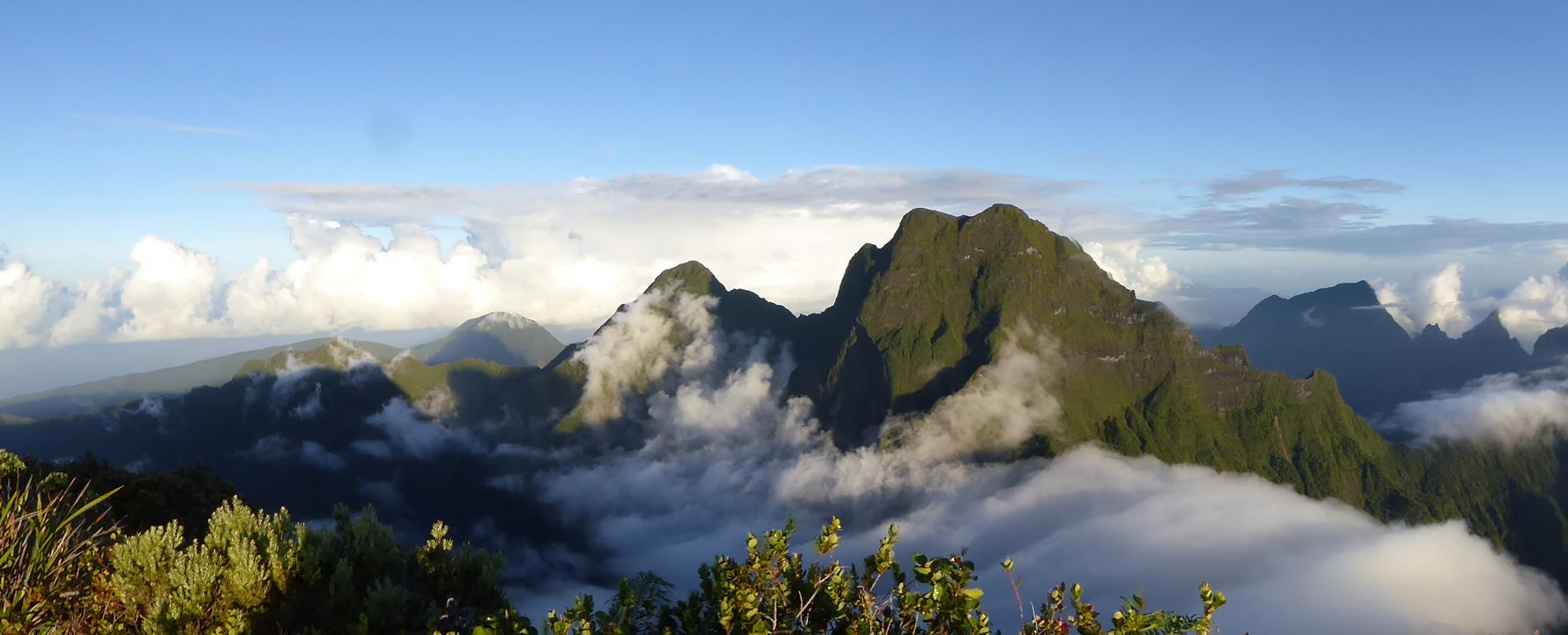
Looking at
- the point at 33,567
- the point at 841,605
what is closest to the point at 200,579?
the point at 33,567

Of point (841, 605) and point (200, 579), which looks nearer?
point (841, 605)

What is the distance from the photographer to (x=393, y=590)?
16.2 m

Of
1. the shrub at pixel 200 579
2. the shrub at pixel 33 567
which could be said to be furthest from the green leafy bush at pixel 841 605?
the shrub at pixel 200 579

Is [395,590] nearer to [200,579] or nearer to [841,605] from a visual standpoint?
Answer: [200,579]

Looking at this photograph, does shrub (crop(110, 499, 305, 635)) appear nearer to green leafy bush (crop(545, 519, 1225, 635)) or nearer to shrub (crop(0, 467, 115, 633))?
shrub (crop(0, 467, 115, 633))

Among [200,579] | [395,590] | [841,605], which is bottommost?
[395,590]

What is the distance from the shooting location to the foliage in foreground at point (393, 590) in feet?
28.5

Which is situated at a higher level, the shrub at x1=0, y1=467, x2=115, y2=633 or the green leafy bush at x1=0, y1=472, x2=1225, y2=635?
the shrub at x1=0, y1=467, x2=115, y2=633

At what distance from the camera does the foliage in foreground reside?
8.70 m

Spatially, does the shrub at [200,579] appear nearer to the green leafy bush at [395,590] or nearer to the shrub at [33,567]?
the green leafy bush at [395,590]

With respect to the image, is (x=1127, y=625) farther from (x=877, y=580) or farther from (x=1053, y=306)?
(x=1053, y=306)

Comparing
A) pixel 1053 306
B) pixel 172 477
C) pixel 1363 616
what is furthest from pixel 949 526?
pixel 172 477

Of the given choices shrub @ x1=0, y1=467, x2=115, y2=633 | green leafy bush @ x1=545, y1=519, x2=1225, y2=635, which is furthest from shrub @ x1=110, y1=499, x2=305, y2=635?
green leafy bush @ x1=545, y1=519, x2=1225, y2=635

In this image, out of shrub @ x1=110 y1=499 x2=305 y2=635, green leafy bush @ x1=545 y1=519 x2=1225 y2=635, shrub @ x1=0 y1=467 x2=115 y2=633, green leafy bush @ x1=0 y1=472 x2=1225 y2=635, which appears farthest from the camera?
shrub @ x1=110 y1=499 x2=305 y2=635
